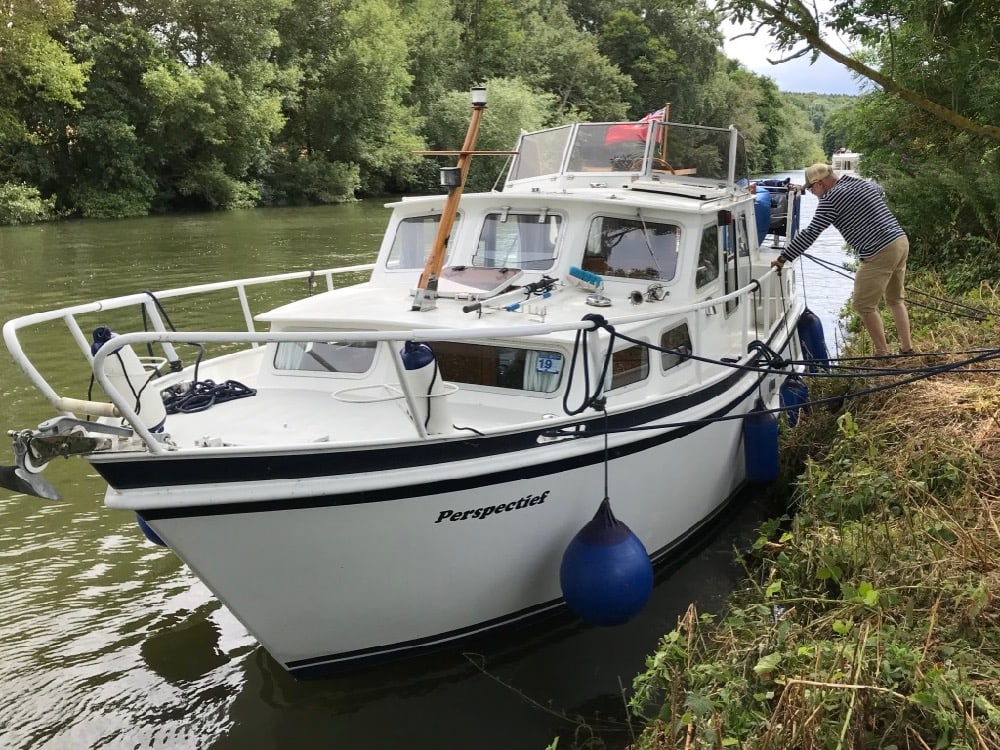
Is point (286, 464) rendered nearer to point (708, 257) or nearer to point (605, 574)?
point (605, 574)

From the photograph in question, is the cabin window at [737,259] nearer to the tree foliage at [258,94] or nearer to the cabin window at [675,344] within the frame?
the cabin window at [675,344]

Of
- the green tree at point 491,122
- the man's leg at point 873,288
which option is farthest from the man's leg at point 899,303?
the green tree at point 491,122

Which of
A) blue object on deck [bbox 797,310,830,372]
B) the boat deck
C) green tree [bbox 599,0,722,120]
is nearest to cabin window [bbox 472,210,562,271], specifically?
the boat deck

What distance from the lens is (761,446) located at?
6.71 meters

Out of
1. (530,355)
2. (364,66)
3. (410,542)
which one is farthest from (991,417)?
(364,66)

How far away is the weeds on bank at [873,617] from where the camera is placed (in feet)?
10.4

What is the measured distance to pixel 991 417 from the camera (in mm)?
5641

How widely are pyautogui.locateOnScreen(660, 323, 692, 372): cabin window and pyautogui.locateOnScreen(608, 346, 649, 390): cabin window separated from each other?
17 cm

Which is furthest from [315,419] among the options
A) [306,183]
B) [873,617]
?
[306,183]

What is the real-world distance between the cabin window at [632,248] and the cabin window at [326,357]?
6.59ft

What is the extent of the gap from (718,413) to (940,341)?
2.97m

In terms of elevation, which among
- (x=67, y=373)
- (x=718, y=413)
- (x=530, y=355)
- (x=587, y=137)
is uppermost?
(x=587, y=137)

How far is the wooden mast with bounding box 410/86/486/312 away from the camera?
5891 millimetres

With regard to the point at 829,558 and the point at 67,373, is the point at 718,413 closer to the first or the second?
the point at 829,558
